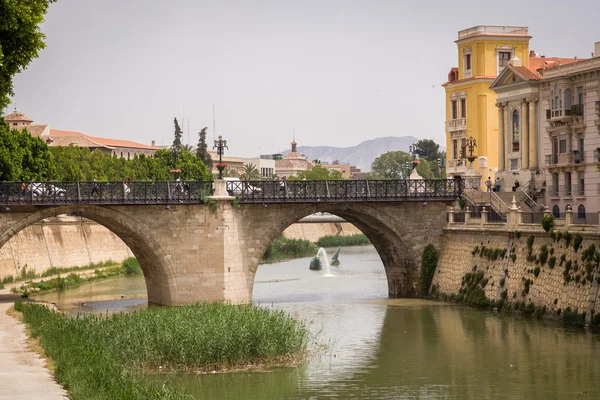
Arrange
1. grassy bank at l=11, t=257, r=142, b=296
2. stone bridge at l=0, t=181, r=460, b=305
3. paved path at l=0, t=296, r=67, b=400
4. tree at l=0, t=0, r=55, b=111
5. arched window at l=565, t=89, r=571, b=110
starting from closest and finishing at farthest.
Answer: paved path at l=0, t=296, r=67, b=400, tree at l=0, t=0, r=55, b=111, stone bridge at l=0, t=181, r=460, b=305, arched window at l=565, t=89, r=571, b=110, grassy bank at l=11, t=257, r=142, b=296

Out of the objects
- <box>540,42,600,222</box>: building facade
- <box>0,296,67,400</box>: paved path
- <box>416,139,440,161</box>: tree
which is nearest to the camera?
<box>0,296,67,400</box>: paved path

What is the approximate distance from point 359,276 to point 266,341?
38152 mm

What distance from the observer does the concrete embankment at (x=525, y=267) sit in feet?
139

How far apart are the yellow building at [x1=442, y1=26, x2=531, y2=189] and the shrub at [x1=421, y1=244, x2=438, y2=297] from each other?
15666 millimetres

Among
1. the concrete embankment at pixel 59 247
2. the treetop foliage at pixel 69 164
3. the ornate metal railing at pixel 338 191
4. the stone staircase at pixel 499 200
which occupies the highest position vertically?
the treetop foliage at pixel 69 164

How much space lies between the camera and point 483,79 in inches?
2813

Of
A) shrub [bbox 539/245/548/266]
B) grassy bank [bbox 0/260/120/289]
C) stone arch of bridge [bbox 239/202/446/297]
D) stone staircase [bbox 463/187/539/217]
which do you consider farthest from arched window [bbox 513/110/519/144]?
grassy bank [bbox 0/260/120/289]

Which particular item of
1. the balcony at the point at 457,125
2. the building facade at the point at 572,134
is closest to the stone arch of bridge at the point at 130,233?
the building facade at the point at 572,134

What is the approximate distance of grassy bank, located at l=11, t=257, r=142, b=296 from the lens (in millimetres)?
59737

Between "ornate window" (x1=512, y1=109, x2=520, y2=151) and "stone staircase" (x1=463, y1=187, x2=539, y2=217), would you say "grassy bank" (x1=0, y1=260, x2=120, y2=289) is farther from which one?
"ornate window" (x1=512, y1=109, x2=520, y2=151)

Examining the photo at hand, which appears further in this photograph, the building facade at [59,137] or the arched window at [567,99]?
the building facade at [59,137]

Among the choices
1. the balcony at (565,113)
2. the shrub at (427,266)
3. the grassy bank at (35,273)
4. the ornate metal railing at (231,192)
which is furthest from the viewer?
the grassy bank at (35,273)

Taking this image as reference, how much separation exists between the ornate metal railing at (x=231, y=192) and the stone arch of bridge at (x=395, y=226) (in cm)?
61

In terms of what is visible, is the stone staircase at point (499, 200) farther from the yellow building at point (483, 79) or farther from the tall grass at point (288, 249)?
the tall grass at point (288, 249)
